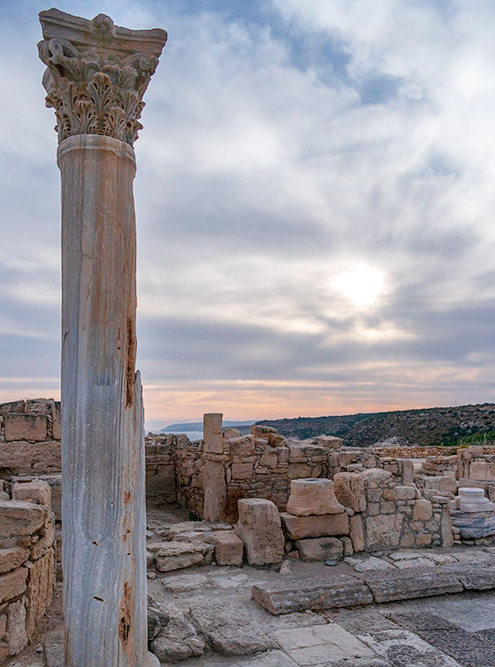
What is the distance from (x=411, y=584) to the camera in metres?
6.46

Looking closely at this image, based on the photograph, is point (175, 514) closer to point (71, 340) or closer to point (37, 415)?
point (37, 415)

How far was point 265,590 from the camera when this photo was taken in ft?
20.0

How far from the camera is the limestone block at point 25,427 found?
24.9 feet

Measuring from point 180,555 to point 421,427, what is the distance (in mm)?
38607

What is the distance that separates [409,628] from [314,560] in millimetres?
2416

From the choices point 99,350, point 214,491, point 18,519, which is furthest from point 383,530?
point 99,350

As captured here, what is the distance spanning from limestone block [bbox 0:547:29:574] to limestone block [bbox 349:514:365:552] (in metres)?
5.47

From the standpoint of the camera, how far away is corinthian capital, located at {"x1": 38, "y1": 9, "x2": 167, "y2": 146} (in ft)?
12.4

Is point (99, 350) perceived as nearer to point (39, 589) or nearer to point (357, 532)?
point (39, 589)

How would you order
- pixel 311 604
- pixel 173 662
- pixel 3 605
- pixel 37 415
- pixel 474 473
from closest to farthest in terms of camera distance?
1. pixel 3 605
2. pixel 173 662
3. pixel 311 604
4. pixel 37 415
5. pixel 474 473

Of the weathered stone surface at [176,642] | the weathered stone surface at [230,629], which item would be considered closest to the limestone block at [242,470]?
the weathered stone surface at [230,629]

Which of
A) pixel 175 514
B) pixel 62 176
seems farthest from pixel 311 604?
pixel 175 514

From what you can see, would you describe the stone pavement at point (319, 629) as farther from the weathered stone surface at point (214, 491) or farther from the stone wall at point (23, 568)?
the weathered stone surface at point (214, 491)

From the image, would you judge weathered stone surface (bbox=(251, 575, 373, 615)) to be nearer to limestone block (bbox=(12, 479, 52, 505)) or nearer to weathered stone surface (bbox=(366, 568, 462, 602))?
weathered stone surface (bbox=(366, 568, 462, 602))
